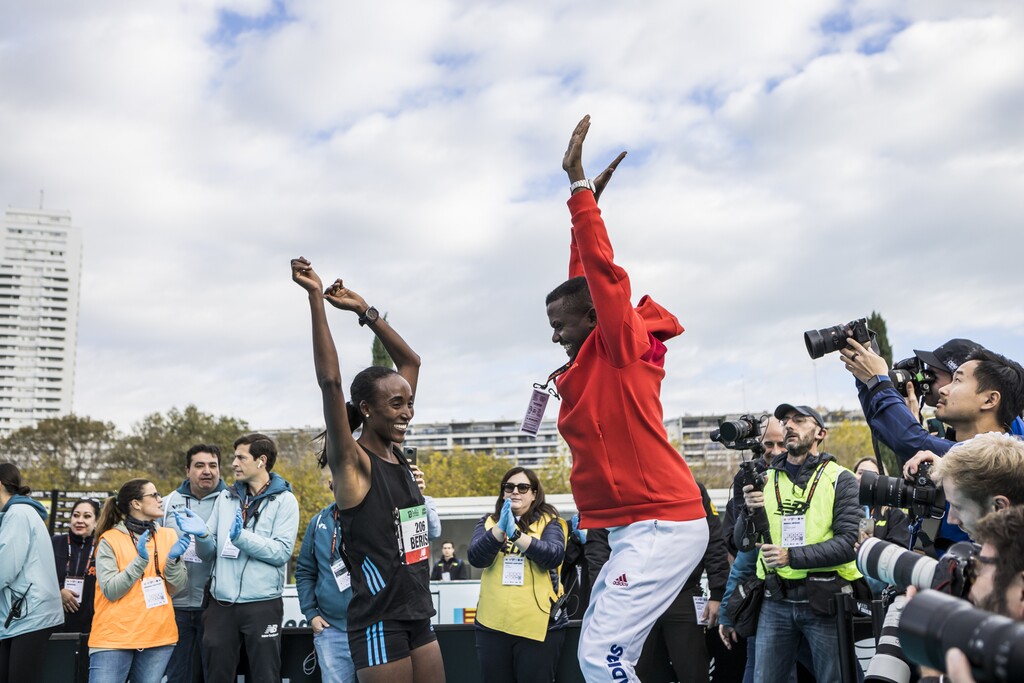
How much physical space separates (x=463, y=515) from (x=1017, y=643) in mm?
16886

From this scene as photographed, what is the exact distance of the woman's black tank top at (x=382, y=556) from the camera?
13.4 ft

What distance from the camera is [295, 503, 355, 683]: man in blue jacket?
6.45 m

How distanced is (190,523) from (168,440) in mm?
42123

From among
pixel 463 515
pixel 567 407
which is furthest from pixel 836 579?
pixel 463 515

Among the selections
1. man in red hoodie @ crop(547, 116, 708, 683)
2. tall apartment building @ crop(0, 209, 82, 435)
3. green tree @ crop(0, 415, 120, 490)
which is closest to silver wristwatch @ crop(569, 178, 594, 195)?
man in red hoodie @ crop(547, 116, 708, 683)

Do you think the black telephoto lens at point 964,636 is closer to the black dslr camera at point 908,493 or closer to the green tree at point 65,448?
the black dslr camera at point 908,493

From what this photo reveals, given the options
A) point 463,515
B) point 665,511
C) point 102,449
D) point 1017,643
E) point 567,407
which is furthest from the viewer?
point 102,449

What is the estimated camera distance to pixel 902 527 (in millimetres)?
6508

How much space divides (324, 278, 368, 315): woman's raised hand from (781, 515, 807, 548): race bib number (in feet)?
10.9

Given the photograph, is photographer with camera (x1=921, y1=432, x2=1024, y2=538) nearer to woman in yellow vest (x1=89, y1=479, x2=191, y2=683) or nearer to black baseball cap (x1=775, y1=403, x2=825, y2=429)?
black baseball cap (x1=775, y1=403, x2=825, y2=429)

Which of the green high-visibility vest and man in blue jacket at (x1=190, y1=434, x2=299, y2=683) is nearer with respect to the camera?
the green high-visibility vest

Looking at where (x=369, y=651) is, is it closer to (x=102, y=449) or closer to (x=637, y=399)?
Result: (x=637, y=399)

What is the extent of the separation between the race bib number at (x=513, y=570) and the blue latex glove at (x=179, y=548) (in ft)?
8.08

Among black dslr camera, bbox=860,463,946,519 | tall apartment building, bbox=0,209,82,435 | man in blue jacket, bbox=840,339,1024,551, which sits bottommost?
black dslr camera, bbox=860,463,946,519
